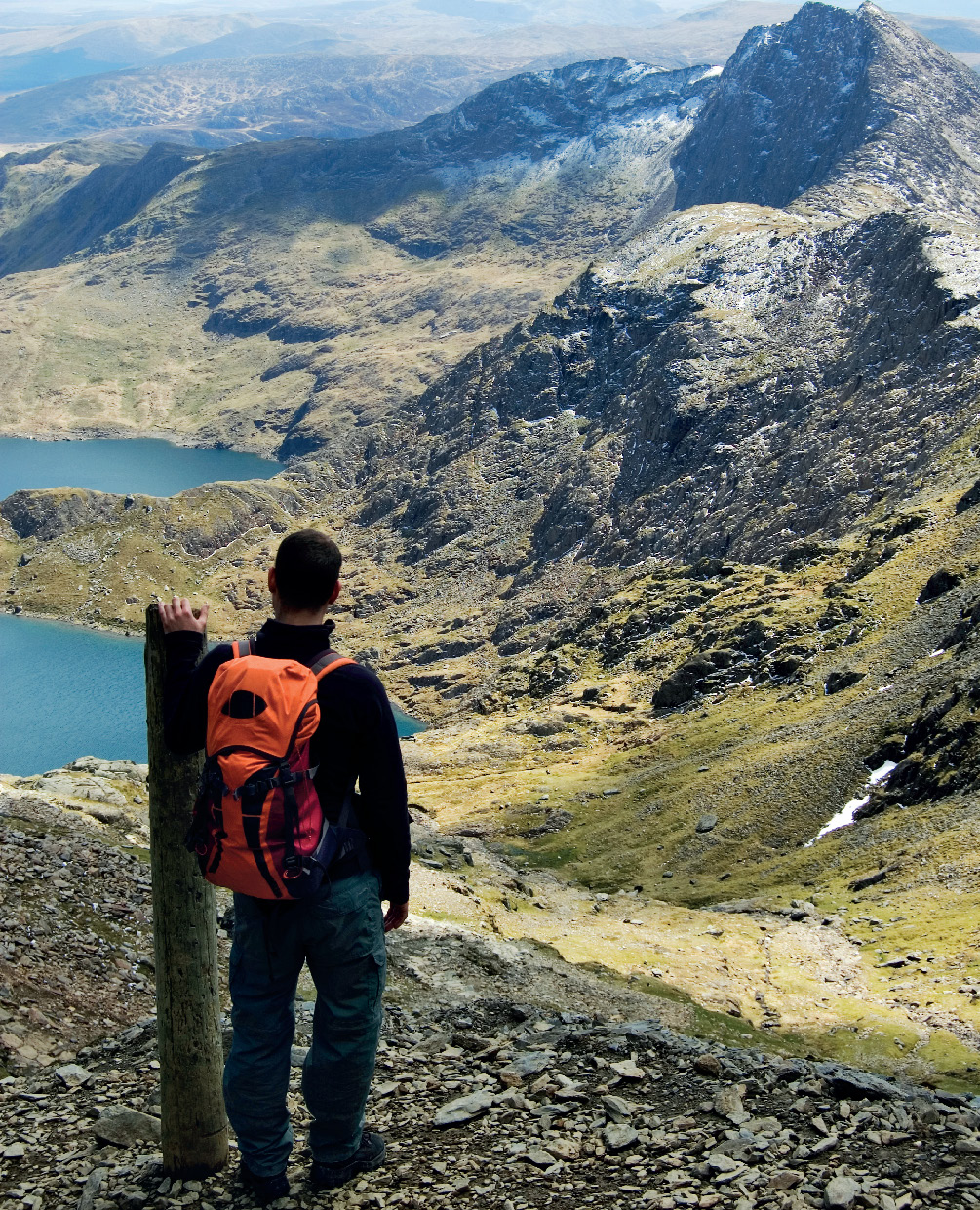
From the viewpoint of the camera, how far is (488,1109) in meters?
14.7

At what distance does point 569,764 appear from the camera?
314ft

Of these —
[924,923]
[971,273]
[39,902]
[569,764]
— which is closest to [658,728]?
[569,764]

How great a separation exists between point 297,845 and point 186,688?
77.2 inches

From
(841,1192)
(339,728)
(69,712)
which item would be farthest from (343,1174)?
(69,712)

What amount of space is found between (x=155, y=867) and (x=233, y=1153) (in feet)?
11.4

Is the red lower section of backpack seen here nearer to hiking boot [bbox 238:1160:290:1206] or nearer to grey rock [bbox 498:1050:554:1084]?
hiking boot [bbox 238:1160:290:1206]

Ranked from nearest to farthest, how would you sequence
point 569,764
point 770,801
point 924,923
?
point 924,923, point 770,801, point 569,764

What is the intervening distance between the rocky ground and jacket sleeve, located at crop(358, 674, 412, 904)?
3654 millimetres

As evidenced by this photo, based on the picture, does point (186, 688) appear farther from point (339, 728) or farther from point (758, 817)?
point (758, 817)

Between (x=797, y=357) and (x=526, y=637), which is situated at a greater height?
(x=797, y=357)

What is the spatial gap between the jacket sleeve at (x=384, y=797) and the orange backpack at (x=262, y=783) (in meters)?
0.62

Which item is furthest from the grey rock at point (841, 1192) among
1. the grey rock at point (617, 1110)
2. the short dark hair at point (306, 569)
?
the short dark hair at point (306, 569)

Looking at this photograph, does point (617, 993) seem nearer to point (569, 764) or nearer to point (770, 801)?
point (770, 801)

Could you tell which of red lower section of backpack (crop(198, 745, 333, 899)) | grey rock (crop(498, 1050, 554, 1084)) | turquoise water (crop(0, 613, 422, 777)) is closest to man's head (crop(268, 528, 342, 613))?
red lower section of backpack (crop(198, 745, 333, 899))
